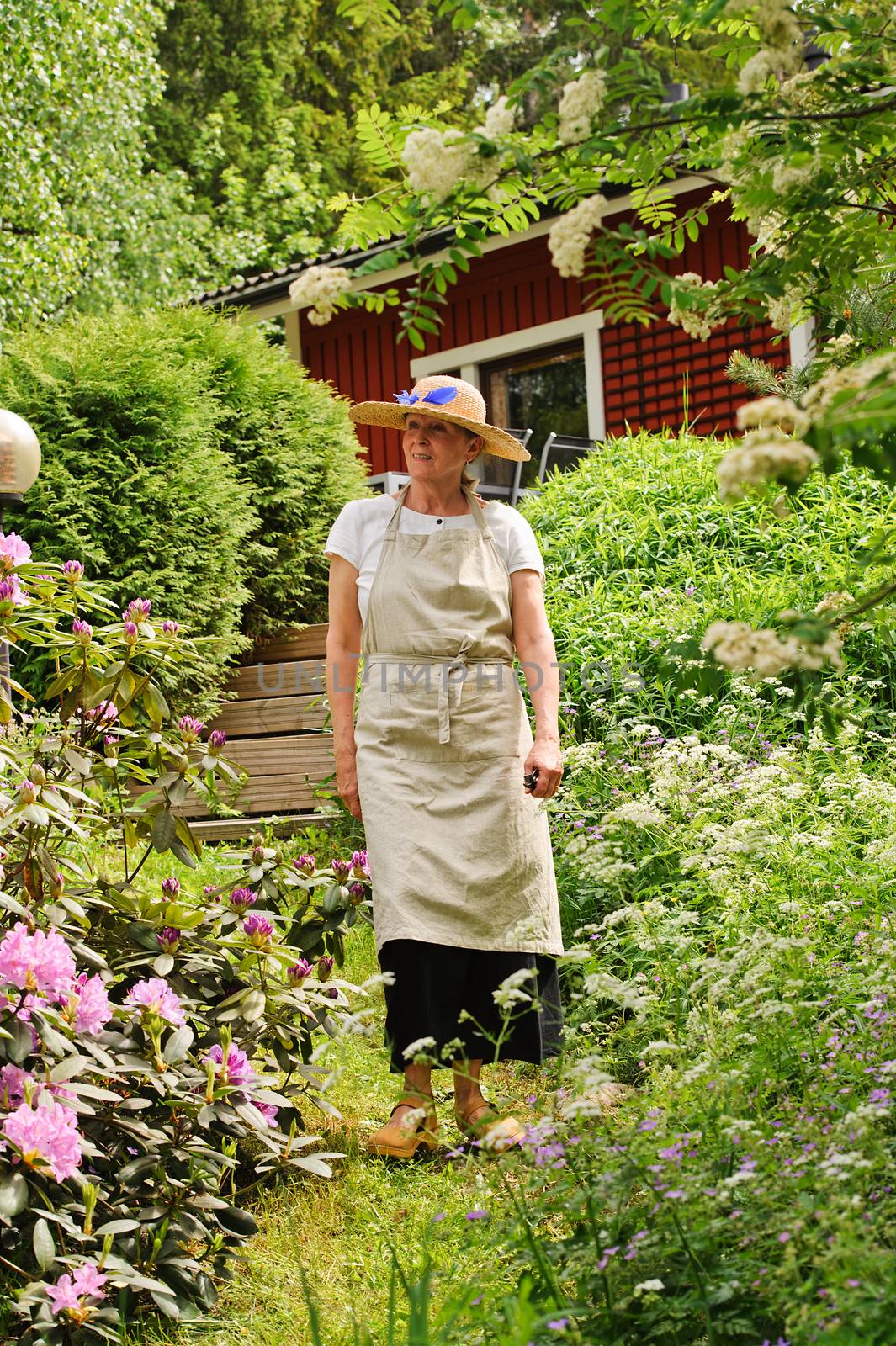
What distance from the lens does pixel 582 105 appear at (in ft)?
6.10

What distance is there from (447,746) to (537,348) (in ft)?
31.4

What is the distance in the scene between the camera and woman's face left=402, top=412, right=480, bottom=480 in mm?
3516

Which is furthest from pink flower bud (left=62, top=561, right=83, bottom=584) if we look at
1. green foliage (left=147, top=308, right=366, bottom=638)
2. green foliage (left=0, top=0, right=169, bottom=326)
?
green foliage (left=0, top=0, right=169, bottom=326)

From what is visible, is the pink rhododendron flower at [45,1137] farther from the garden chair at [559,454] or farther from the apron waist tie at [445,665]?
the garden chair at [559,454]

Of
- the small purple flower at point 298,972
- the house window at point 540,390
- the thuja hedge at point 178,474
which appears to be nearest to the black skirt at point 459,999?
Result: the small purple flower at point 298,972

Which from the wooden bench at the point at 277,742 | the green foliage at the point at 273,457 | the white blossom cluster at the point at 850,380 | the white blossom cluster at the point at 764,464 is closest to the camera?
the white blossom cluster at the point at 764,464

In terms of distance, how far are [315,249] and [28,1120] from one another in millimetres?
18429

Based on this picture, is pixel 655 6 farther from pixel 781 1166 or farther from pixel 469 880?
pixel 469 880

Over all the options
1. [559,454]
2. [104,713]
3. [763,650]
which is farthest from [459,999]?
[559,454]

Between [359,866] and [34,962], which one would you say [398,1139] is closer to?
[359,866]

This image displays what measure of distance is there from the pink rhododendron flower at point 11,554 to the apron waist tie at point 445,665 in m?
0.94

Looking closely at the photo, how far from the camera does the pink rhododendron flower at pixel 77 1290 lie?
7.38ft

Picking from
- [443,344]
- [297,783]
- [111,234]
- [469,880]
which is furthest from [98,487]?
[111,234]

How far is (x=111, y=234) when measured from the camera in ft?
53.1
